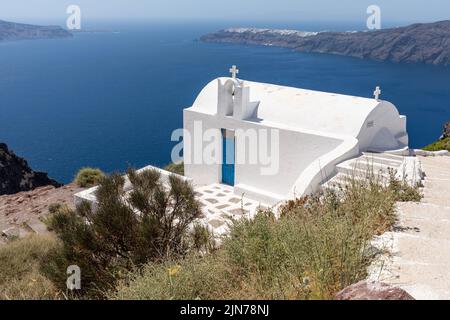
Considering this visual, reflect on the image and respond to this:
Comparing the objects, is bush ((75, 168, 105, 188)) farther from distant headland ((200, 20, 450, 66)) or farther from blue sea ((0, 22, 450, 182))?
distant headland ((200, 20, 450, 66))

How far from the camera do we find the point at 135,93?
72.9 meters

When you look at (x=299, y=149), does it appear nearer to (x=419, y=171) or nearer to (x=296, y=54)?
(x=419, y=171)

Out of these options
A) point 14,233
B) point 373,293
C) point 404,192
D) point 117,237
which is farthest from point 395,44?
point 373,293

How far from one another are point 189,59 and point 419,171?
99.4 m

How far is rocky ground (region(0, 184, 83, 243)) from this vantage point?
1088 cm

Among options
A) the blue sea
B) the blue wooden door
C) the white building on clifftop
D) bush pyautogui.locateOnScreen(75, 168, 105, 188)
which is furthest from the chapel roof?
the blue sea

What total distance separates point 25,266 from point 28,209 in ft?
18.3

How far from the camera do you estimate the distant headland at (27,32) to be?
169 meters

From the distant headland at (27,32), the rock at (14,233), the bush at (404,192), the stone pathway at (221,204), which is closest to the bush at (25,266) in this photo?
the rock at (14,233)

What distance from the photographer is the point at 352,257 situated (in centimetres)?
362

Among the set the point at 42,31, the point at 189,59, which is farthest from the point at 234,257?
the point at 42,31

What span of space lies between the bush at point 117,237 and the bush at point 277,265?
125 cm

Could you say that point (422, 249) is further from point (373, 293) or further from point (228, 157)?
point (228, 157)

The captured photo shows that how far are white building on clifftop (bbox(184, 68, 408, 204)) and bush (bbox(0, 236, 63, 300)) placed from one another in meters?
4.83
